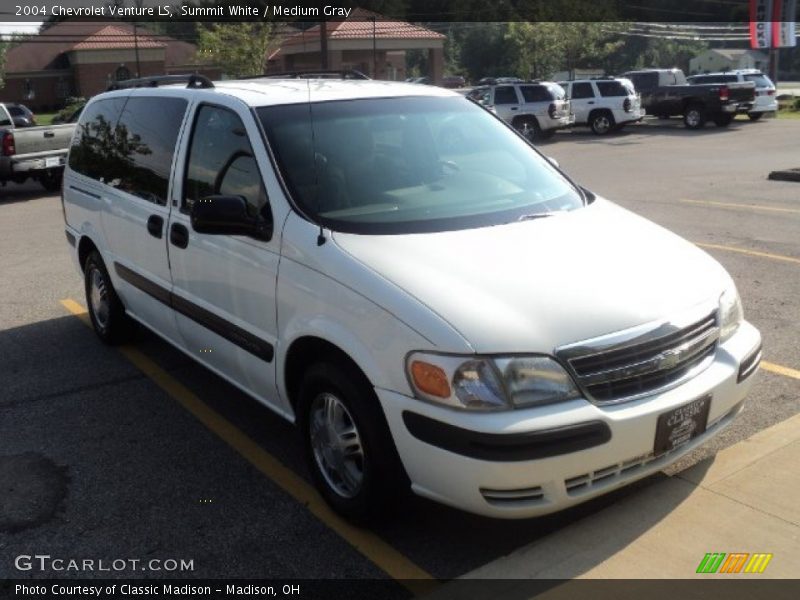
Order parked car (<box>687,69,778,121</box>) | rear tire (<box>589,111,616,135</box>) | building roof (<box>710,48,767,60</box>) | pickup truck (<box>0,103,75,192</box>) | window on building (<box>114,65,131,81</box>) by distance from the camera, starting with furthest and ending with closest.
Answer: building roof (<box>710,48,767,60</box>)
window on building (<box>114,65,131,81</box>)
parked car (<box>687,69,778,121</box>)
rear tire (<box>589,111,616,135</box>)
pickup truck (<box>0,103,75,192</box>)

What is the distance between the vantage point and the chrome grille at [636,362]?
3271 mm

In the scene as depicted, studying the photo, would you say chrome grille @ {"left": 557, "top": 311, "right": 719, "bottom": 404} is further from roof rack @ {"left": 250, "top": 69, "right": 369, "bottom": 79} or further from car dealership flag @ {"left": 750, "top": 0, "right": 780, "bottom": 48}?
car dealership flag @ {"left": 750, "top": 0, "right": 780, "bottom": 48}

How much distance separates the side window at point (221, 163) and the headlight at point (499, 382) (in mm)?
1464

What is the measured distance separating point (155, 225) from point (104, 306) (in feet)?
5.31

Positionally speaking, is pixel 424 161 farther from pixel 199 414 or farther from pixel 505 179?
pixel 199 414

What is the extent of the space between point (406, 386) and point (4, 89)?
67.7m

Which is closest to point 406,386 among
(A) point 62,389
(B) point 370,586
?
(B) point 370,586

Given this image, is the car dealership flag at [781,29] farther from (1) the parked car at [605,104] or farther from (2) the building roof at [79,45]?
(2) the building roof at [79,45]

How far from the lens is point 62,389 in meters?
5.72

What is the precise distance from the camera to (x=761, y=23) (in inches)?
1468

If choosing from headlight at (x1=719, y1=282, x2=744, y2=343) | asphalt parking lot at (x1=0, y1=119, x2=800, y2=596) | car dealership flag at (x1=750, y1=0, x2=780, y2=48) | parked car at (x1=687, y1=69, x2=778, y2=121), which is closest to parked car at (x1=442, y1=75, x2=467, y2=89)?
car dealership flag at (x1=750, y1=0, x2=780, y2=48)

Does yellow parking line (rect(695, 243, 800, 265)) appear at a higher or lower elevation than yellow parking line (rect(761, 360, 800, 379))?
higher

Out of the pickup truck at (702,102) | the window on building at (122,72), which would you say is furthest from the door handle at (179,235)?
the window on building at (122,72)

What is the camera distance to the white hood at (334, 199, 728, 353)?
3.30m
